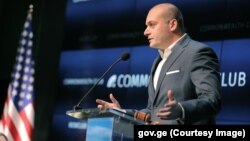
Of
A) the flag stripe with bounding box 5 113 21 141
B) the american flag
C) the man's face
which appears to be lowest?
the flag stripe with bounding box 5 113 21 141

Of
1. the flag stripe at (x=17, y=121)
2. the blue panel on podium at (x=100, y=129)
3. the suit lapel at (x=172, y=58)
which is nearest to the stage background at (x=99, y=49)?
the flag stripe at (x=17, y=121)

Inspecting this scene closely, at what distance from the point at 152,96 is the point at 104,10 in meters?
3.17

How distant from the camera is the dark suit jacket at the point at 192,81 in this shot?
259 cm

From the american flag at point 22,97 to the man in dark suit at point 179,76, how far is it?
3484 mm

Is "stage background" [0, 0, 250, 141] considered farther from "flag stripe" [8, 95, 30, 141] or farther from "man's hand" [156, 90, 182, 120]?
"man's hand" [156, 90, 182, 120]

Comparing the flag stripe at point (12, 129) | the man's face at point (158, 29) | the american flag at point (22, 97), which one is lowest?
the flag stripe at point (12, 129)

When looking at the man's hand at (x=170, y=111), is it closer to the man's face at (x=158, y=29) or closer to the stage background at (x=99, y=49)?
the man's face at (x=158, y=29)

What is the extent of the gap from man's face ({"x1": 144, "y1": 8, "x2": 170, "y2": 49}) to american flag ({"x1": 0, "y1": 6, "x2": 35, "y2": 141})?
11.6ft

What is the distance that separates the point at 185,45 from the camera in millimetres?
3055

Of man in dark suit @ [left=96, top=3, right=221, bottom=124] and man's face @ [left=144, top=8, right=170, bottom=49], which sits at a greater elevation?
man's face @ [left=144, top=8, right=170, bottom=49]

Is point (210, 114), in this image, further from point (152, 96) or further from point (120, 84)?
point (120, 84)

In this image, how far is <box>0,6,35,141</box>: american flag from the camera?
20.6ft

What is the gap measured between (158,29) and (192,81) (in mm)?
449

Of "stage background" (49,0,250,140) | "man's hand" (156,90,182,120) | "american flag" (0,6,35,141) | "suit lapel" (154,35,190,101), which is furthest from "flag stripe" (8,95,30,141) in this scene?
"man's hand" (156,90,182,120)
